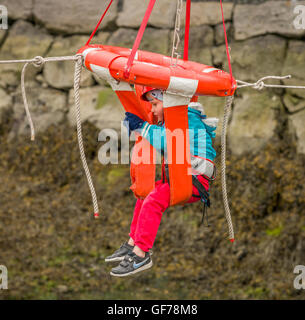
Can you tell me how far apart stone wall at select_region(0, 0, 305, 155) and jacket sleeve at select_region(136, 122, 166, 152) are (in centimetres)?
320

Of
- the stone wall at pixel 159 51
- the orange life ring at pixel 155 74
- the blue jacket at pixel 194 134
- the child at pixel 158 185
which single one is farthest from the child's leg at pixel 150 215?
the stone wall at pixel 159 51

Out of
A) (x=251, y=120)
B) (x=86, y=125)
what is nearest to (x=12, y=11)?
(x=86, y=125)

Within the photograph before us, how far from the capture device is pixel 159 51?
19.6 feet

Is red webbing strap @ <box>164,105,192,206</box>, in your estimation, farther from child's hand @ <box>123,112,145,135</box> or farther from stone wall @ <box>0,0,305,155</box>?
stone wall @ <box>0,0,305,155</box>

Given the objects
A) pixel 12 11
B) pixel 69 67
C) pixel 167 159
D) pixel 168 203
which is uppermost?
pixel 12 11

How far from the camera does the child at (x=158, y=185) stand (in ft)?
8.74

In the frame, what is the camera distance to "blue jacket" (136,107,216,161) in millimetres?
2609

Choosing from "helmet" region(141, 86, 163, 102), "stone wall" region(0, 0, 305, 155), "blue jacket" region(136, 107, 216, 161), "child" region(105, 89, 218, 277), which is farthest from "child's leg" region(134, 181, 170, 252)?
"stone wall" region(0, 0, 305, 155)

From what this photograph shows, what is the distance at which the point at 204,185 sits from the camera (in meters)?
Result: 2.76

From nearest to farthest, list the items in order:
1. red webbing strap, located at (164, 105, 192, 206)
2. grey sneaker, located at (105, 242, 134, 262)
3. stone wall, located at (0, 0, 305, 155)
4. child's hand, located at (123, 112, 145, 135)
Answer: red webbing strap, located at (164, 105, 192, 206)
child's hand, located at (123, 112, 145, 135)
grey sneaker, located at (105, 242, 134, 262)
stone wall, located at (0, 0, 305, 155)

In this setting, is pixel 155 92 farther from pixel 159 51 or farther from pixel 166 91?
pixel 159 51

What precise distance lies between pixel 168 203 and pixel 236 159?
3.20 m

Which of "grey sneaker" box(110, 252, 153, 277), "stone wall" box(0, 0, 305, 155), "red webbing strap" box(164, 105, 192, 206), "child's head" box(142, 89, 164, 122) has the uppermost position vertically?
"stone wall" box(0, 0, 305, 155)

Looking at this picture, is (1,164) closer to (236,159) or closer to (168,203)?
(236,159)
